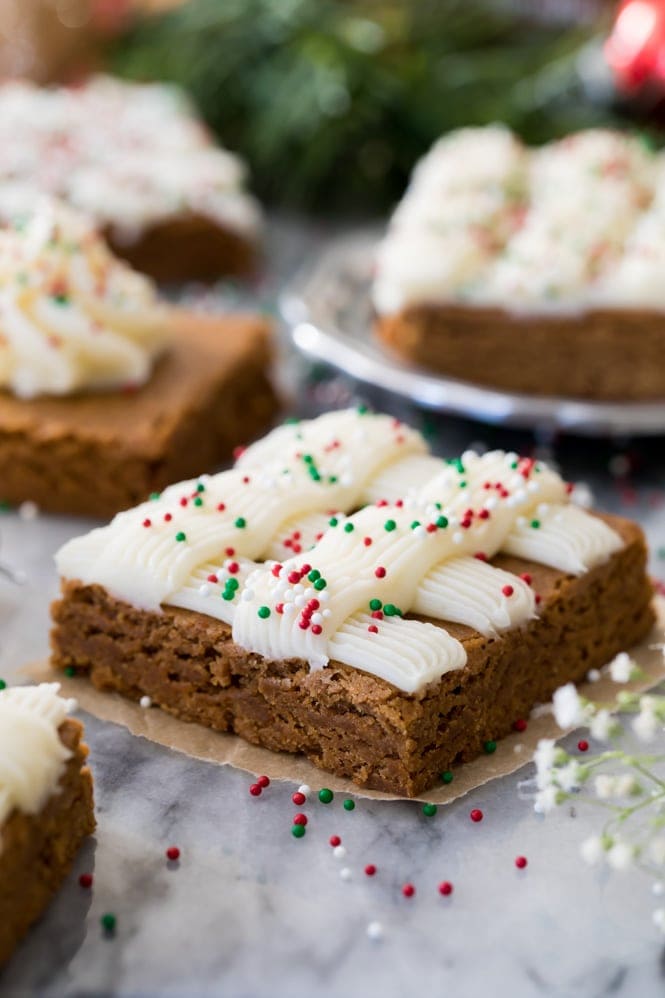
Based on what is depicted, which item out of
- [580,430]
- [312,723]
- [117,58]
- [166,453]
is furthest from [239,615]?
[117,58]

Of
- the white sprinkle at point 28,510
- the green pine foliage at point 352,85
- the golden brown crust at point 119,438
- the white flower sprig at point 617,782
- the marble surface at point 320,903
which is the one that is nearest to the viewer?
the white flower sprig at point 617,782

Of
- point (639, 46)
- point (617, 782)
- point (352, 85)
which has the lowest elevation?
point (617, 782)

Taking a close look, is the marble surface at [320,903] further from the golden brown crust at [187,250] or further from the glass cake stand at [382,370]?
the golden brown crust at [187,250]

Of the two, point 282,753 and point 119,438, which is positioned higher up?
point 119,438

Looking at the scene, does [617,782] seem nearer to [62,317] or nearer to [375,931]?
[375,931]

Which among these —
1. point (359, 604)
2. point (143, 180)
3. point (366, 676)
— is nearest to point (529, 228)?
point (143, 180)

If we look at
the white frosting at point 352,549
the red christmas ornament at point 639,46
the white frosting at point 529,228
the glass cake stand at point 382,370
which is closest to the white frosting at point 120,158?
the glass cake stand at point 382,370

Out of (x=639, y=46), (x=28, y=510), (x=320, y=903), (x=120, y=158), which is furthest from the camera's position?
(x=120, y=158)

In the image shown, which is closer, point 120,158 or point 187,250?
point 187,250
